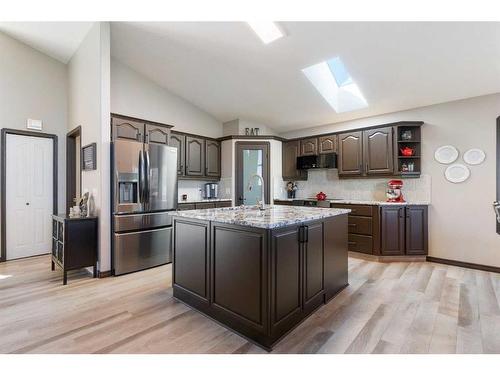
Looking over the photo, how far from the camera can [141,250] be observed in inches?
149

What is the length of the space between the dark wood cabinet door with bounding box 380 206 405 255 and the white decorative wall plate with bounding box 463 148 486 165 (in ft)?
3.74

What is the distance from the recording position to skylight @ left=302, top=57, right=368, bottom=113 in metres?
4.48

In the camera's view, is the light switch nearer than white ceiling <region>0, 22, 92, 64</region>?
No

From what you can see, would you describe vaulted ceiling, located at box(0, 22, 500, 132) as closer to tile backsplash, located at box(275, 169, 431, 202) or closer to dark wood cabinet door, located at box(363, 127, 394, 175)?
dark wood cabinet door, located at box(363, 127, 394, 175)

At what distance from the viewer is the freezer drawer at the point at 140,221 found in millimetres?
3578

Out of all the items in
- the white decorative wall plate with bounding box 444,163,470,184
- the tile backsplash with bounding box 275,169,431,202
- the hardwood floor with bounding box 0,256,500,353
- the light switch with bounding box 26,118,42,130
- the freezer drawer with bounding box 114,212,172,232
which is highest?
the light switch with bounding box 26,118,42,130

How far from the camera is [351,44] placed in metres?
3.26

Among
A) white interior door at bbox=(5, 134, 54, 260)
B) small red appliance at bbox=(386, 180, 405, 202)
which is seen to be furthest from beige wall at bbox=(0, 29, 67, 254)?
small red appliance at bbox=(386, 180, 405, 202)

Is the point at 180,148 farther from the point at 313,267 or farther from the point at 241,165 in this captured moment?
the point at 313,267

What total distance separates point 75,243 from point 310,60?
3937mm

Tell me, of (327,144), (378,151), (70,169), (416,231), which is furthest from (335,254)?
(70,169)

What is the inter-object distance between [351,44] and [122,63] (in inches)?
147
